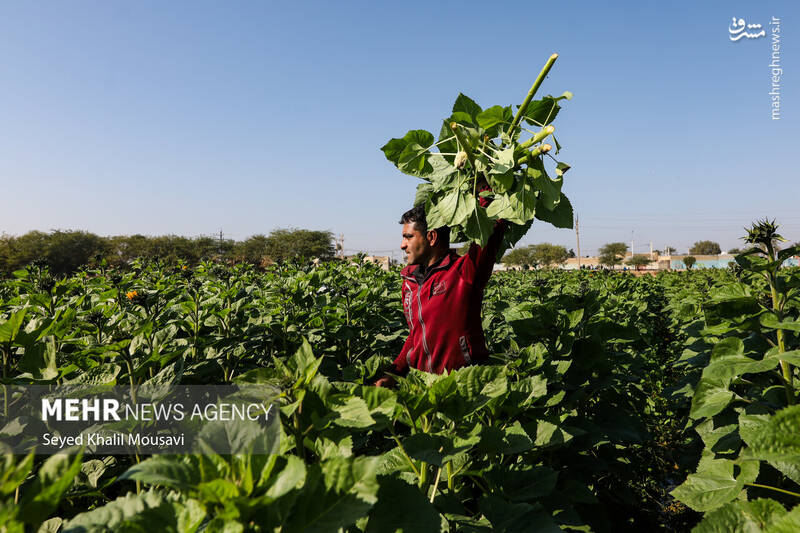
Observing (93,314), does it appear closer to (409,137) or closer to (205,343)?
(205,343)

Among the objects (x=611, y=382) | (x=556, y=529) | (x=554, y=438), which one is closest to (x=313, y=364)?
(x=556, y=529)

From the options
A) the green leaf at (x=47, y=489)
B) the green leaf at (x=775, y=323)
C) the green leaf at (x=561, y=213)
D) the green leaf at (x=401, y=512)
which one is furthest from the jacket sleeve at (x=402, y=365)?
the green leaf at (x=47, y=489)

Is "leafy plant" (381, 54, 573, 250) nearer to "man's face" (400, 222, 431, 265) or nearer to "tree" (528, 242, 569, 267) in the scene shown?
"man's face" (400, 222, 431, 265)

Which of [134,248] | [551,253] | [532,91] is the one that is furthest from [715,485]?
[551,253]

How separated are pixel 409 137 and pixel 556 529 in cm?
153

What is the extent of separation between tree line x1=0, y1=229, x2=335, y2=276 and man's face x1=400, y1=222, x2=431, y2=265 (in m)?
31.6

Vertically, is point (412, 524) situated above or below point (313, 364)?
below

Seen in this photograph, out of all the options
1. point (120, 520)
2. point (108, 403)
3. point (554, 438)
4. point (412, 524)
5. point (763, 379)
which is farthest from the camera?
point (763, 379)

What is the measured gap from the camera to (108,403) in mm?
1902

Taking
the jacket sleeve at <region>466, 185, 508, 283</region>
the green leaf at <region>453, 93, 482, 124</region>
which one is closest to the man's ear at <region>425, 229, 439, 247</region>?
the jacket sleeve at <region>466, 185, 508, 283</region>

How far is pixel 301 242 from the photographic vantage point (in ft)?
203

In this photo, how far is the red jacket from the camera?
112 inches

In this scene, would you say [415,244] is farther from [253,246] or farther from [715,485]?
[253,246]

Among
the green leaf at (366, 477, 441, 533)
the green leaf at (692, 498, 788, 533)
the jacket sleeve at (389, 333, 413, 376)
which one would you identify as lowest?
the jacket sleeve at (389, 333, 413, 376)
